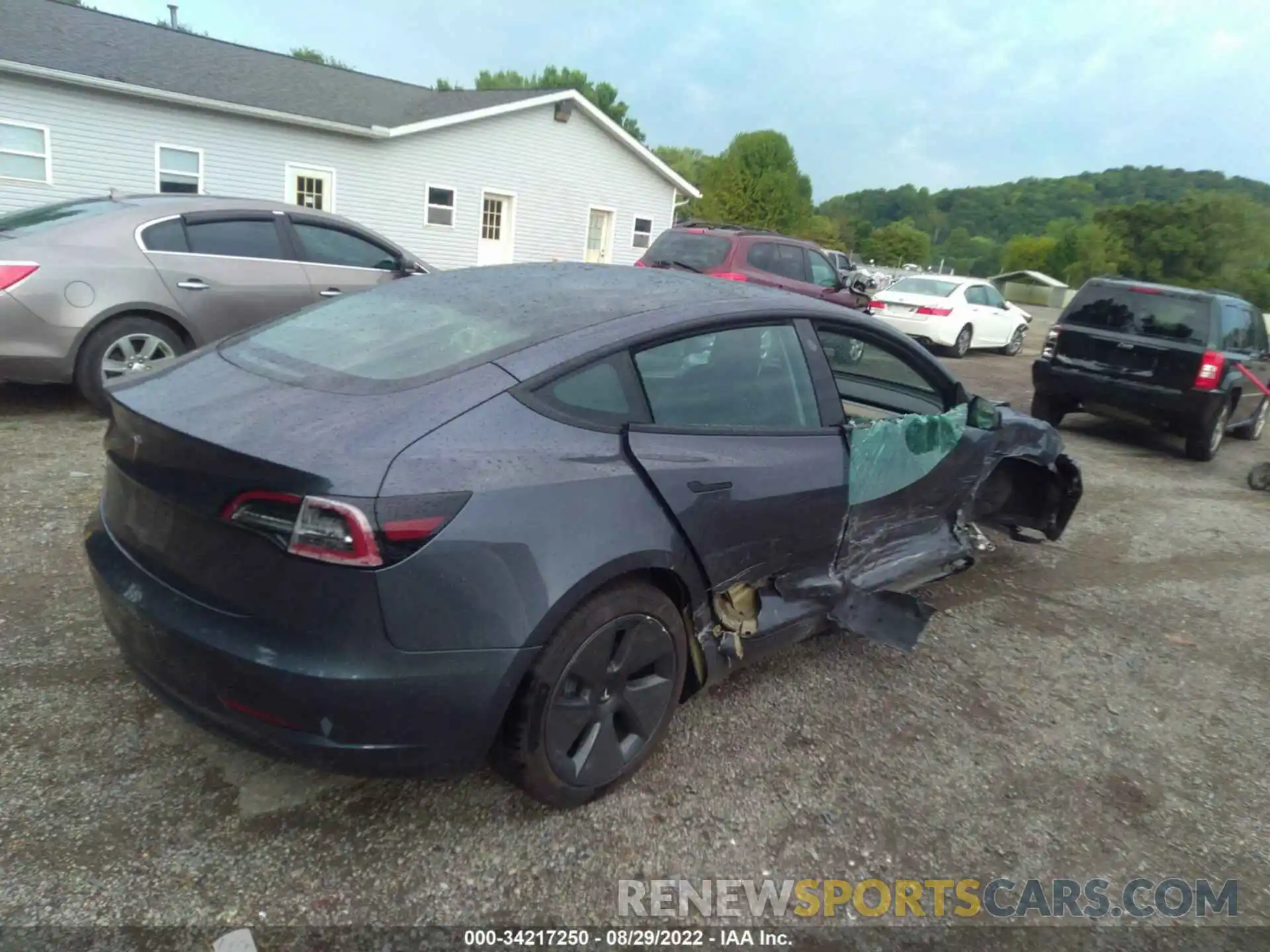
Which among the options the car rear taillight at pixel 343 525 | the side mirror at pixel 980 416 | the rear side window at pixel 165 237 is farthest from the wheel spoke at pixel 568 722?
the rear side window at pixel 165 237

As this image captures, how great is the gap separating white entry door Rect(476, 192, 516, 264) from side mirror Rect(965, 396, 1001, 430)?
56.0ft

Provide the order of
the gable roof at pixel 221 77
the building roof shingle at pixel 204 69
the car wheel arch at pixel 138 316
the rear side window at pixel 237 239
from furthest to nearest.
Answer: the building roof shingle at pixel 204 69, the gable roof at pixel 221 77, the rear side window at pixel 237 239, the car wheel arch at pixel 138 316

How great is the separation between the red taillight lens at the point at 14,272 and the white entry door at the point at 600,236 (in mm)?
17186

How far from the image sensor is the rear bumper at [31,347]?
17.4ft

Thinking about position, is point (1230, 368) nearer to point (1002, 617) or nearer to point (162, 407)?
point (1002, 617)

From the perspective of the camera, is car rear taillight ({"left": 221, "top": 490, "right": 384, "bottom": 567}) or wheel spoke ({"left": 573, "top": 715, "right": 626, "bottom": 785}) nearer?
car rear taillight ({"left": 221, "top": 490, "right": 384, "bottom": 567})

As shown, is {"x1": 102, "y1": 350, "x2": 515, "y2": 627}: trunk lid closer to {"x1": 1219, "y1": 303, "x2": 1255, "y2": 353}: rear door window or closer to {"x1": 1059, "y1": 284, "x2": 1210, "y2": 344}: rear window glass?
{"x1": 1059, "y1": 284, "x2": 1210, "y2": 344}: rear window glass

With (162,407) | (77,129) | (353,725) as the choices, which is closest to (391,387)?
(162,407)

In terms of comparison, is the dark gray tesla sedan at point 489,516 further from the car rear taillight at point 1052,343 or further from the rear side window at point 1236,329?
the rear side window at point 1236,329

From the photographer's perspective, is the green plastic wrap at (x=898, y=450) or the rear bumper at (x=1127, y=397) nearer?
the green plastic wrap at (x=898, y=450)

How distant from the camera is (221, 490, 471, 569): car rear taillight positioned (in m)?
2.03

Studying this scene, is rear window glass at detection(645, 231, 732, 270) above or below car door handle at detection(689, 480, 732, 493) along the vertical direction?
above

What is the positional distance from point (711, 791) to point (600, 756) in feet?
1.52

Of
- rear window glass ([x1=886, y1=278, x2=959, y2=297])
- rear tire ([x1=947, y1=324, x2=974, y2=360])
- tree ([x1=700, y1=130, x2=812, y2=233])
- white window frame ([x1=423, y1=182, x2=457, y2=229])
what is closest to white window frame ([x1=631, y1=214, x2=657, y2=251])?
white window frame ([x1=423, y1=182, x2=457, y2=229])
